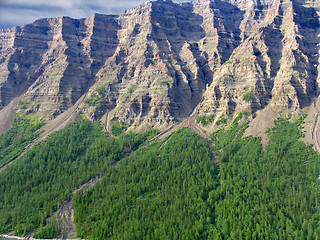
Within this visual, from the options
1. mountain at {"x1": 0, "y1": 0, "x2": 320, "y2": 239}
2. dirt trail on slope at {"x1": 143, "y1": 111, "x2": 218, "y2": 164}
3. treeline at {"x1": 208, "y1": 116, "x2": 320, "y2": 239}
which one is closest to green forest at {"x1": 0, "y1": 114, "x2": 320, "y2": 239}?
treeline at {"x1": 208, "y1": 116, "x2": 320, "y2": 239}

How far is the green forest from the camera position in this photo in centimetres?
10512

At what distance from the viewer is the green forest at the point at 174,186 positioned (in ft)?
345

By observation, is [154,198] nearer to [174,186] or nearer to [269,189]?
[174,186]

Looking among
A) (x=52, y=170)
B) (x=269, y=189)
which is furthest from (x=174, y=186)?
(x=52, y=170)

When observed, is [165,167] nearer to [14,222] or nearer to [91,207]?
[91,207]

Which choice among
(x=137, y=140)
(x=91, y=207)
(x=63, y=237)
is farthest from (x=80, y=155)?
(x=63, y=237)

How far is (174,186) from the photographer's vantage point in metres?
129

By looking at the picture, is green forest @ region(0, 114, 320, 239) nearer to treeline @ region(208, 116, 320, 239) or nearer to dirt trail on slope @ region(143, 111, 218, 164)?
treeline @ region(208, 116, 320, 239)

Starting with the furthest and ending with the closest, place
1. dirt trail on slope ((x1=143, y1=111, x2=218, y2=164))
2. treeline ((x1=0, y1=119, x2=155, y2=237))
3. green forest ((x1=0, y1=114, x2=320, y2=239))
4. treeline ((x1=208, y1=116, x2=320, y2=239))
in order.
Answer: dirt trail on slope ((x1=143, y1=111, x2=218, y2=164)) → treeline ((x1=0, y1=119, x2=155, y2=237)) → green forest ((x1=0, y1=114, x2=320, y2=239)) → treeline ((x1=208, y1=116, x2=320, y2=239))

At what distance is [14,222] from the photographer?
12531 cm

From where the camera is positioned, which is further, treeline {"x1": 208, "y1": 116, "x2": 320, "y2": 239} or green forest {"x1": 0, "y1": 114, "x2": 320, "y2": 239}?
green forest {"x1": 0, "y1": 114, "x2": 320, "y2": 239}

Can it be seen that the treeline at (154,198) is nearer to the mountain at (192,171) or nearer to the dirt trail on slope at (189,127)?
the mountain at (192,171)

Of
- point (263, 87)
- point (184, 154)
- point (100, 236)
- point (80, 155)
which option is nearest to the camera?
point (100, 236)

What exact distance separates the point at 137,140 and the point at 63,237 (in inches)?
3046
